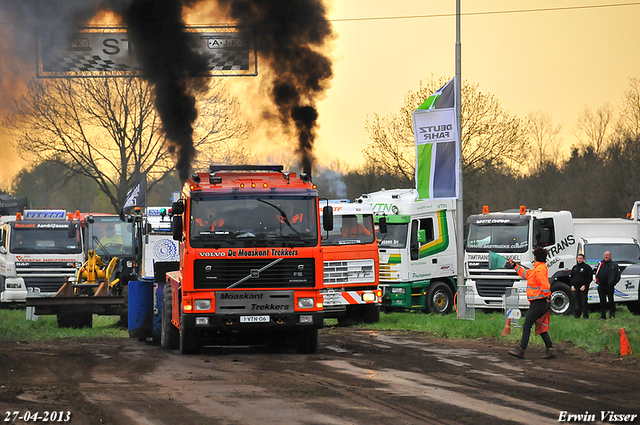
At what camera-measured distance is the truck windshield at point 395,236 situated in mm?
24438

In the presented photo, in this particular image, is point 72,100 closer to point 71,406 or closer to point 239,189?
point 239,189

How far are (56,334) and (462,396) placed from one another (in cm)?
1183

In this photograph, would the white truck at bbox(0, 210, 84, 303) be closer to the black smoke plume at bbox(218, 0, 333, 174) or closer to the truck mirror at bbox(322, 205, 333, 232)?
the black smoke plume at bbox(218, 0, 333, 174)

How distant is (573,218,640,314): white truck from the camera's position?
84.6 ft

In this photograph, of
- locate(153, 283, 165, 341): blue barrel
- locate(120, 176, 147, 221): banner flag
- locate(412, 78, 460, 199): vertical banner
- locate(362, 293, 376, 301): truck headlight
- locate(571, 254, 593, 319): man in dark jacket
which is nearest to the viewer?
locate(153, 283, 165, 341): blue barrel

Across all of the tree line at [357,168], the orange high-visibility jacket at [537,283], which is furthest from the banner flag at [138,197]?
the orange high-visibility jacket at [537,283]

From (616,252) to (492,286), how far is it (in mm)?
5643

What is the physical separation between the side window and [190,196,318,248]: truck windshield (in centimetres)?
1141

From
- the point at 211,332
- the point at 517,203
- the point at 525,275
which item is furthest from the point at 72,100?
the point at 517,203

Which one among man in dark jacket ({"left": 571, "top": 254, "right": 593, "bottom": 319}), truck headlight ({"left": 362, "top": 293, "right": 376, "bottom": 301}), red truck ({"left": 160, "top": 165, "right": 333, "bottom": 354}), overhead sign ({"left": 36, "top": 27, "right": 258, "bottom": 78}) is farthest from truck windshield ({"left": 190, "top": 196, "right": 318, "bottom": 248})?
man in dark jacket ({"left": 571, "top": 254, "right": 593, "bottom": 319})

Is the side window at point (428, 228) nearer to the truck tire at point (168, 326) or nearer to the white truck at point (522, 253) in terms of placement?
the white truck at point (522, 253)

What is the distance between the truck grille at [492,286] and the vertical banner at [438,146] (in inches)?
193

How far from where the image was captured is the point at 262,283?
13539 mm

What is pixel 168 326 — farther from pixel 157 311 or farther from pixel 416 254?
pixel 416 254
